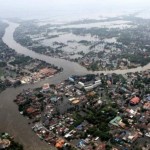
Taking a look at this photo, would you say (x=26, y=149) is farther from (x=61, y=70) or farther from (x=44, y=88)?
(x=61, y=70)

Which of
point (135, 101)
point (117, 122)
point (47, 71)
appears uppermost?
point (47, 71)

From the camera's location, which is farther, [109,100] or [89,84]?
[89,84]

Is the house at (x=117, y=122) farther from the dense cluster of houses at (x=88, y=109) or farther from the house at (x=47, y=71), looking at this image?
the house at (x=47, y=71)

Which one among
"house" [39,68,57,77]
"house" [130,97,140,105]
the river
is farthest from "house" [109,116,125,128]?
"house" [39,68,57,77]

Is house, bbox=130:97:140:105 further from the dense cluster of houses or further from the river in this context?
the river

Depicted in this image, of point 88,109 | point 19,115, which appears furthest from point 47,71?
point 88,109

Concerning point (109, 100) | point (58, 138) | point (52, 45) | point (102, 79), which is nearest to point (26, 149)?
point (58, 138)

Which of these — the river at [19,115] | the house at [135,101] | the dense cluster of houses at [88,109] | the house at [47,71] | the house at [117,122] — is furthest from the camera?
the house at [47,71]

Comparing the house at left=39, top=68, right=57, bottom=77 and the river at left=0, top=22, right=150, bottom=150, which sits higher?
the house at left=39, top=68, right=57, bottom=77

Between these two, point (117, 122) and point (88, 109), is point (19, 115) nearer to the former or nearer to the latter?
point (88, 109)

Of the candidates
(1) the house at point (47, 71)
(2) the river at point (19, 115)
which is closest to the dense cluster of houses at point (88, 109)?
(2) the river at point (19, 115)

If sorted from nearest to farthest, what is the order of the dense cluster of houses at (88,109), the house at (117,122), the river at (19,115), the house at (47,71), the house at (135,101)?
the dense cluster of houses at (88,109) < the river at (19,115) < the house at (117,122) < the house at (135,101) < the house at (47,71)
